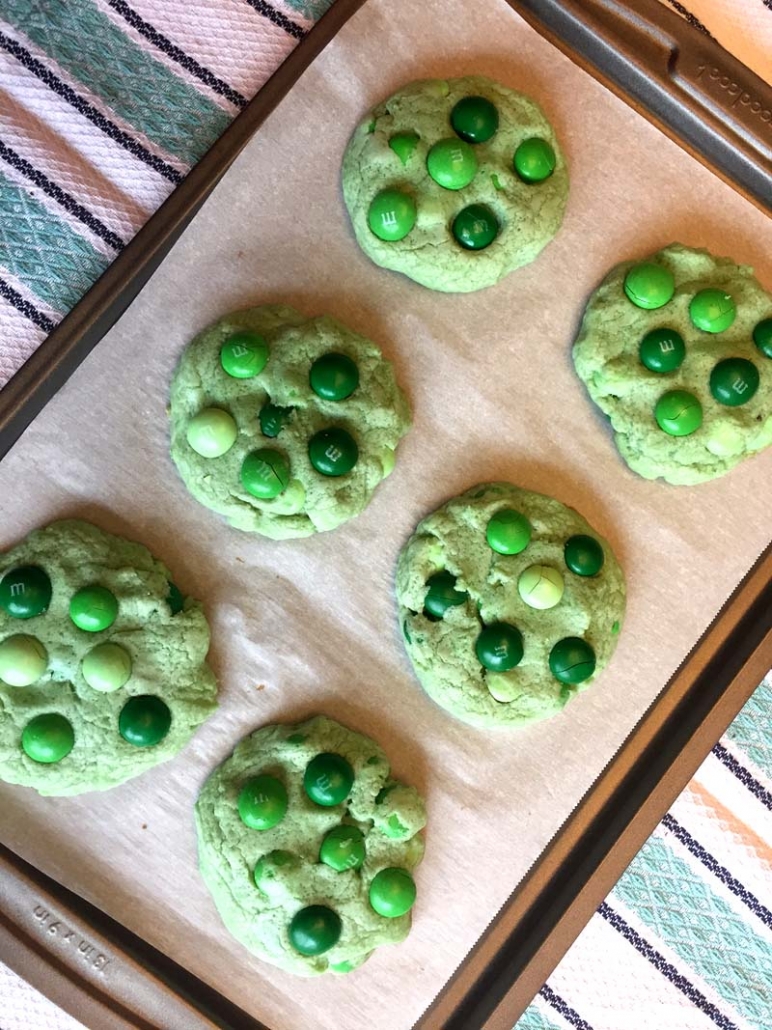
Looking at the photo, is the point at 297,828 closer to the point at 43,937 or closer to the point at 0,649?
the point at 43,937

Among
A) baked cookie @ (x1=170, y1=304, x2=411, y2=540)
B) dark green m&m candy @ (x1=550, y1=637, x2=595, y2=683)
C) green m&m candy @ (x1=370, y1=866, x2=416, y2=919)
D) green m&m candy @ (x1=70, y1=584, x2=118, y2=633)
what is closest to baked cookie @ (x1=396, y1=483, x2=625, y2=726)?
dark green m&m candy @ (x1=550, y1=637, x2=595, y2=683)

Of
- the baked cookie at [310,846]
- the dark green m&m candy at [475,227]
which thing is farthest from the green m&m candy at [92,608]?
the dark green m&m candy at [475,227]

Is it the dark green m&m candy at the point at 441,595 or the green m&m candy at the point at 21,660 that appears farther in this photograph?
the dark green m&m candy at the point at 441,595

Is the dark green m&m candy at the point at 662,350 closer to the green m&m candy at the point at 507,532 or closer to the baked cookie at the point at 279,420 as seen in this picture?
the green m&m candy at the point at 507,532

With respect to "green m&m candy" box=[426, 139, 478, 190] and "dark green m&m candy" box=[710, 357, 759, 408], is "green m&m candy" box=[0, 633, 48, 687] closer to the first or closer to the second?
"green m&m candy" box=[426, 139, 478, 190]

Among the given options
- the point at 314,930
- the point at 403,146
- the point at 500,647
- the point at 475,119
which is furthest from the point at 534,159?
the point at 314,930

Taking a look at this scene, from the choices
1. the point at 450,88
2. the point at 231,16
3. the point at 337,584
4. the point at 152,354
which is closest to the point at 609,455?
the point at 337,584
